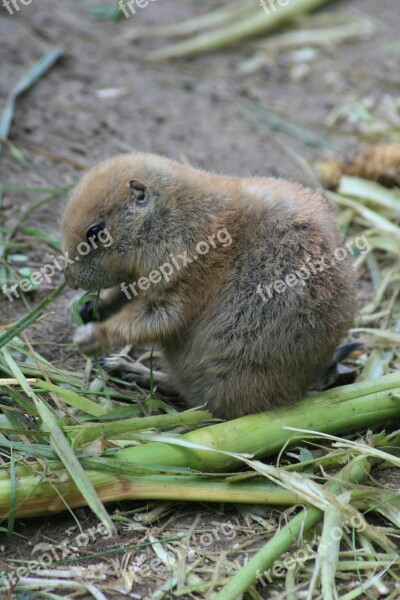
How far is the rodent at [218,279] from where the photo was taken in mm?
4957

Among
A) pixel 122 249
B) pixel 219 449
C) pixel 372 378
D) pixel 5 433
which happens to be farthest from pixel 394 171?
pixel 5 433

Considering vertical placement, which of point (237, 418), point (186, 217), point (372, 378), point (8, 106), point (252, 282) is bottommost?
point (372, 378)

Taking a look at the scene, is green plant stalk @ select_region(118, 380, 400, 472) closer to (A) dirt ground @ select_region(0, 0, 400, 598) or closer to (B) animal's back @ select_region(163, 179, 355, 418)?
(B) animal's back @ select_region(163, 179, 355, 418)

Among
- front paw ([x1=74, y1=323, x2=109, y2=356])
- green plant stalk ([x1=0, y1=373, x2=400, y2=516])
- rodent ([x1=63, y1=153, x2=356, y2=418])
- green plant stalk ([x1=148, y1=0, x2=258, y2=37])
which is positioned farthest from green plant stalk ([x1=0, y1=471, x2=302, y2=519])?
green plant stalk ([x1=148, y1=0, x2=258, y2=37])

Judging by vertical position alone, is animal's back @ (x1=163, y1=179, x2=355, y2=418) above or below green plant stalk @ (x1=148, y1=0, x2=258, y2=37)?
below

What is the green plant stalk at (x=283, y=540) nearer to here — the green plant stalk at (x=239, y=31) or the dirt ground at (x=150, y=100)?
the dirt ground at (x=150, y=100)

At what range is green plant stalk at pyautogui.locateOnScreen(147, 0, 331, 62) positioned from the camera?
10414 mm

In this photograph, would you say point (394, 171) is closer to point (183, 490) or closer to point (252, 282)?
point (252, 282)

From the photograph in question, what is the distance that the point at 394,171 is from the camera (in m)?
7.78

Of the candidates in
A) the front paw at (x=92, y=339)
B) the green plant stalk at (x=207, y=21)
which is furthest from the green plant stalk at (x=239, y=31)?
the front paw at (x=92, y=339)

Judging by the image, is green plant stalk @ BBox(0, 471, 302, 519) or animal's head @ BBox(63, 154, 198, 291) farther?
animal's head @ BBox(63, 154, 198, 291)

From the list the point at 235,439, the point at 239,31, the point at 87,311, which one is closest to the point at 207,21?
the point at 239,31

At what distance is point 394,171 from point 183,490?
4512 millimetres

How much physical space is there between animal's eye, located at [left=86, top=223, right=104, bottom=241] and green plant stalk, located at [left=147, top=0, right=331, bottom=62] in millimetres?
5742
